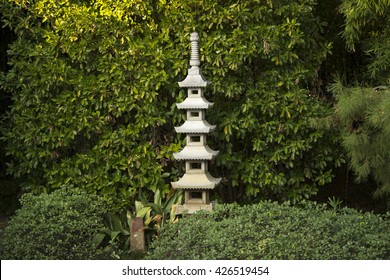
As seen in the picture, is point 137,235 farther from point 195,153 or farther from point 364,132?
point 364,132

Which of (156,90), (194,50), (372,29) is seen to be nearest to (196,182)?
(156,90)

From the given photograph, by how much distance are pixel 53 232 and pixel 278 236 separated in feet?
5.49

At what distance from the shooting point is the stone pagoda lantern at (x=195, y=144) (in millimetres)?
6617

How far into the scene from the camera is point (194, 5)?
688 cm

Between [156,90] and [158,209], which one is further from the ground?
[156,90]

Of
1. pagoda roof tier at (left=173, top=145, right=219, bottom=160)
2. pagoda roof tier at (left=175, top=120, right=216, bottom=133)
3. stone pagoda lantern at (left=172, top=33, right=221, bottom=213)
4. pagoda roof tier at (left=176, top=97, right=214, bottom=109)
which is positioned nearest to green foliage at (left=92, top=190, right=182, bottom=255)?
stone pagoda lantern at (left=172, top=33, right=221, bottom=213)

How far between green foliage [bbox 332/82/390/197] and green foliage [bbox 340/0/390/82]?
38 centimetres

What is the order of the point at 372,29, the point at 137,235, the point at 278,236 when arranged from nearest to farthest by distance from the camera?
the point at 278,236 → the point at 137,235 → the point at 372,29

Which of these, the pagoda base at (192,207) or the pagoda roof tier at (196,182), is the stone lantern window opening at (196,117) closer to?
the pagoda roof tier at (196,182)

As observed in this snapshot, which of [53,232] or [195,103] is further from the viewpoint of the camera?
[195,103]

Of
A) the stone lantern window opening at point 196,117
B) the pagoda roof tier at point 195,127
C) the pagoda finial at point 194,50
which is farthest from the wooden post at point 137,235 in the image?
the pagoda finial at point 194,50

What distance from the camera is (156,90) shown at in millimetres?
7145
